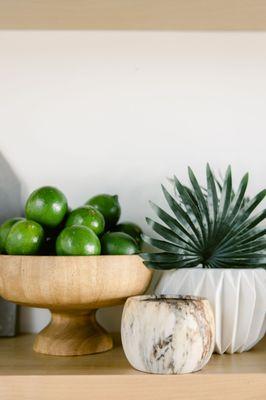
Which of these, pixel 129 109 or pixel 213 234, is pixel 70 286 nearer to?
pixel 213 234

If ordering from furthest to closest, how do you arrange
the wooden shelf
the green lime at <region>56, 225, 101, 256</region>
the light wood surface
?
the light wood surface, the green lime at <region>56, 225, 101, 256</region>, the wooden shelf

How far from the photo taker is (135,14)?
1.01 meters

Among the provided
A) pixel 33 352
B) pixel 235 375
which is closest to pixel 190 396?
pixel 235 375

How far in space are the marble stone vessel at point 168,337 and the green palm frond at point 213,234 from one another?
0.14 meters

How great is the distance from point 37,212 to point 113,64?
37 cm

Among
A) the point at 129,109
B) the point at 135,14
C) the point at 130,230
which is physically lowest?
the point at 130,230

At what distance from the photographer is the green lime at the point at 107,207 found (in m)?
0.97

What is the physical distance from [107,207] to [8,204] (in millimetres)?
213

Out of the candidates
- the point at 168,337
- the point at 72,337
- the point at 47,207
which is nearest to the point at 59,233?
the point at 47,207

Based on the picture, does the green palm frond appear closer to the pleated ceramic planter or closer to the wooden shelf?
the pleated ceramic planter

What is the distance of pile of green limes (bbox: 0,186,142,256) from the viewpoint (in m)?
0.84

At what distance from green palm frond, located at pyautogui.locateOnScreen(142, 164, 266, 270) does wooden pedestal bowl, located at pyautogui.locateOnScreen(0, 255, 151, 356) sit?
0.06 metres

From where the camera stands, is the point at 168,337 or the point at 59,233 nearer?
the point at 168,337

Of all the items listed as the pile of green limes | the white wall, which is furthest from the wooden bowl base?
the white wall
